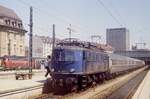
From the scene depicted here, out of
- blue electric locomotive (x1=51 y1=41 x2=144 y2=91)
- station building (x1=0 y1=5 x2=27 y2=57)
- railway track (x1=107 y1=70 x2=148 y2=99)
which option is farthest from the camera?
station building (x1=0 y1=5 x2=27 y2=57)

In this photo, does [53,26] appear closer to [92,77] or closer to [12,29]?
[92,77]

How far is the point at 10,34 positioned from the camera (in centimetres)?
9519

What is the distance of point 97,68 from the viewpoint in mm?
29016

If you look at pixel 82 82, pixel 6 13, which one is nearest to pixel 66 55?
pixel 82 82

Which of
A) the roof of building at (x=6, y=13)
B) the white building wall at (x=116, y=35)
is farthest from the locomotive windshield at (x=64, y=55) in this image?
the white building wall at (x=116, y=35)

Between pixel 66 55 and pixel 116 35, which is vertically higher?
pixel 116 35

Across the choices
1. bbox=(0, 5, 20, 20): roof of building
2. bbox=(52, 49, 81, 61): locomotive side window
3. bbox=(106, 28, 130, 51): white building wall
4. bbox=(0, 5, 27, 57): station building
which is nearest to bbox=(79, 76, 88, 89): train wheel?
bbox=(52, 49, 81, 61): locomotive side window

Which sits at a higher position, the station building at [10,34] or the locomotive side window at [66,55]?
the station building at [10,34]

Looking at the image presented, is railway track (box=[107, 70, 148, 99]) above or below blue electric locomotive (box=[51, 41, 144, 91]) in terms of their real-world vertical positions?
below

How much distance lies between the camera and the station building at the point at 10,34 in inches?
3538

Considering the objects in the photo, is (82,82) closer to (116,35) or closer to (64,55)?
(64,55)

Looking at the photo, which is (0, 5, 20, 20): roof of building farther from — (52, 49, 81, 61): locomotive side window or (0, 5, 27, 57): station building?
(52, 49, 81, 61): locomotive side window

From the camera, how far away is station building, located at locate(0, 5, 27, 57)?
89.9 metres

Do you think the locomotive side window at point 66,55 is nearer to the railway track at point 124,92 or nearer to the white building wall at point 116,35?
the railway track at point 124,92
